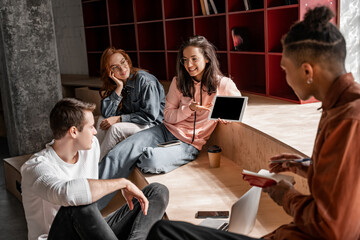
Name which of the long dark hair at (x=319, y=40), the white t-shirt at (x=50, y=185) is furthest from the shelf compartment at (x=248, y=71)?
the long dark hair at (x=319, y=40)

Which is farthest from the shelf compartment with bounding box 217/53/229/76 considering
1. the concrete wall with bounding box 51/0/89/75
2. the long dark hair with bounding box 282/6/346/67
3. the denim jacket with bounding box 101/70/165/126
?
the long dark hair with bounding box 282/6/346/67

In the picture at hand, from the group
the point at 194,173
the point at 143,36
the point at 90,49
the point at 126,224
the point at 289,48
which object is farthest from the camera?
the point at 90,49

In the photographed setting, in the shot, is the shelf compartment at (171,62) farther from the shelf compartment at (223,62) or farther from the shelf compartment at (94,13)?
the shelf compartment at (94,13)

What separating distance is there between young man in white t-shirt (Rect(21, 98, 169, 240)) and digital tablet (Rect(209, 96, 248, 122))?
0.88 meters

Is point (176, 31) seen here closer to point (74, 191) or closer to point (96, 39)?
point (96, 39)

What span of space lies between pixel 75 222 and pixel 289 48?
1.16 metres

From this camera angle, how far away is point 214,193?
2748 mm

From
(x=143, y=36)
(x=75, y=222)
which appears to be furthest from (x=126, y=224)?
(x=143, y=36)

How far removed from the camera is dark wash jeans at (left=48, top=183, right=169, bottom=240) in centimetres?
192

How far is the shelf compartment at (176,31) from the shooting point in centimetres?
555

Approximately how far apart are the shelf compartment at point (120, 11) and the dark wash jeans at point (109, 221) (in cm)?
460

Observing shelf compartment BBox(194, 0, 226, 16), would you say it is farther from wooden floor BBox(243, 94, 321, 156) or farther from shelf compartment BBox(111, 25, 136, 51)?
shelf compartment BBox(111, 25, 136, 51)

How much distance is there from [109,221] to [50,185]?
0.48m

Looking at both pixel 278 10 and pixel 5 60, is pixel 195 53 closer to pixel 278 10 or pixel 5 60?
pixel 278 10
